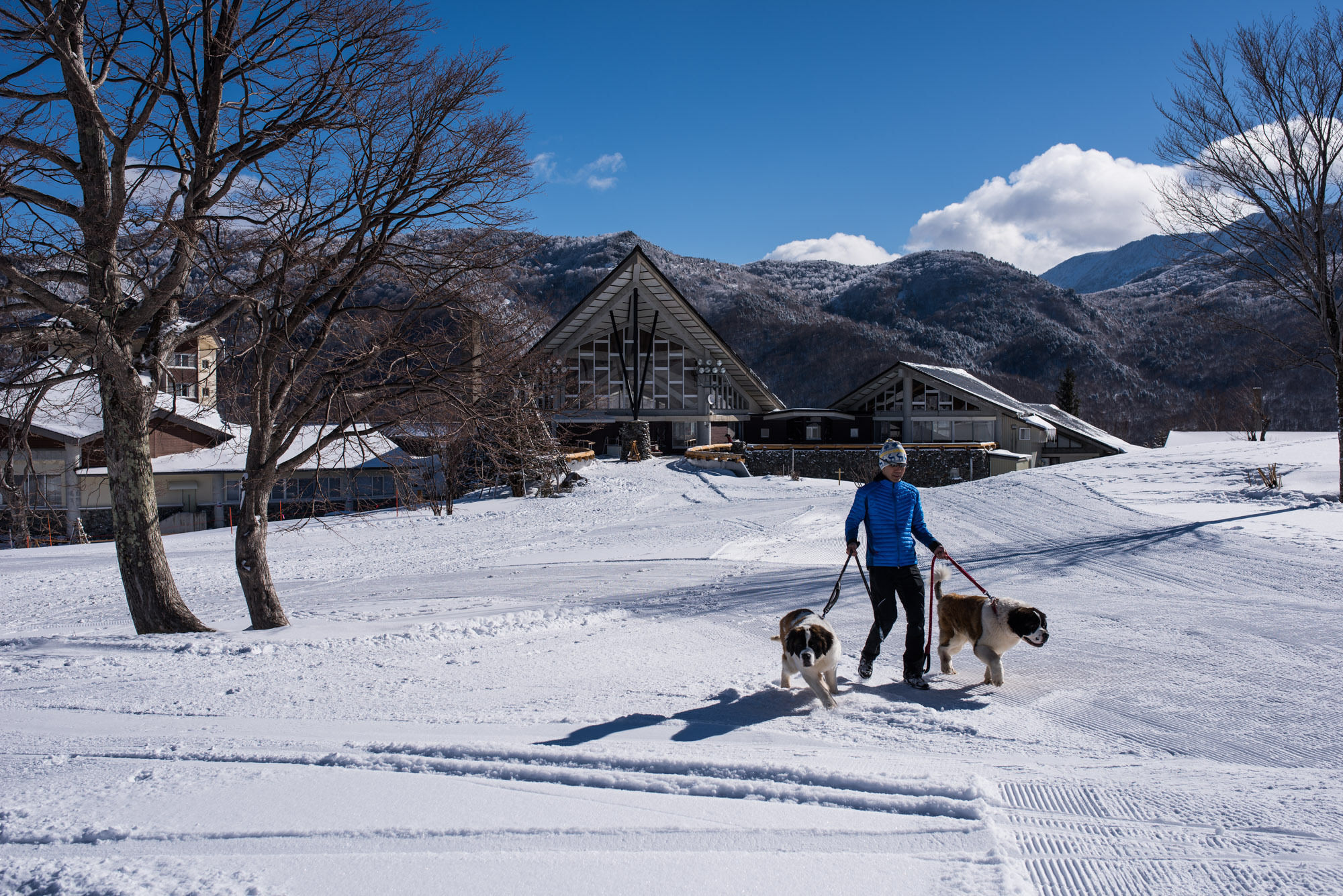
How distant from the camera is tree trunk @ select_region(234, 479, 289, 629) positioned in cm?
767

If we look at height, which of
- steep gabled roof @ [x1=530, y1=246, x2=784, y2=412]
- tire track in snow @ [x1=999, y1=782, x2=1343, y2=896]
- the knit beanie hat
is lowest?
tire track in snow @ [x1=999, y1=782, x2=1343, y2=896]

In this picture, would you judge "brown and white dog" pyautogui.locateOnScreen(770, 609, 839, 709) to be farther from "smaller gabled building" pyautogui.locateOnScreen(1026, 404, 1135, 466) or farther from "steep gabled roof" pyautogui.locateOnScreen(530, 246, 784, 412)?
"smaller gabled building" pyautogui.locateOnScreen(1026, 404, 1135, 466)

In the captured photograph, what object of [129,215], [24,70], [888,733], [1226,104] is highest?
[1226,104]

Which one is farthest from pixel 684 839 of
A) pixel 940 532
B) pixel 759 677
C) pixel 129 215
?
pixel 940 532

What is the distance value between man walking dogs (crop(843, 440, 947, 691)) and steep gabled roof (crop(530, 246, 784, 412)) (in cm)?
2725

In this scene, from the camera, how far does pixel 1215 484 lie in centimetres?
1492

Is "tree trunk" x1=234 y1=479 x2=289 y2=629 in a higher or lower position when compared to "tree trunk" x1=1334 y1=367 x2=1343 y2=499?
lower

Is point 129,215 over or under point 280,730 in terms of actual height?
over

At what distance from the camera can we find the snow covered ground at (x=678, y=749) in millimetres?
2742

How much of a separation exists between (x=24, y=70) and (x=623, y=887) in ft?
27.0

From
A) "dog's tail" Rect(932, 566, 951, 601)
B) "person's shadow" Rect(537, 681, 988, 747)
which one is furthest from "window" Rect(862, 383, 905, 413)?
"person's shadow" Rect(537, 681, 988, 747)

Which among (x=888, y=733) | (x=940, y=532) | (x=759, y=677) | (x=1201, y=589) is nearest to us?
(x=888, y=733)

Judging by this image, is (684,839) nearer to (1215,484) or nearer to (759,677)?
(759,677)

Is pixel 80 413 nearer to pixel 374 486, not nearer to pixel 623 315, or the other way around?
pixel 374 486
